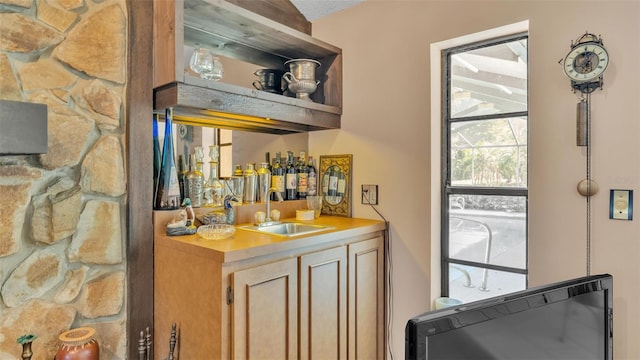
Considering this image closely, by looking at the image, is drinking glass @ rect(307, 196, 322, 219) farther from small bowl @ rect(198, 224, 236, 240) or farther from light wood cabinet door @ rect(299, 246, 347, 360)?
small bowl @ rect(198, 224, 236, 240)

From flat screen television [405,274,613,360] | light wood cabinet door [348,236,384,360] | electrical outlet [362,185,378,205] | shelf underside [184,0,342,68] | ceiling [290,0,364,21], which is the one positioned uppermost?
ceiling [290,0,364,21]

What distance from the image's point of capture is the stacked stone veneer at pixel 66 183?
138cm

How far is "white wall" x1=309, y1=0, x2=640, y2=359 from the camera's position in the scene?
1449mm

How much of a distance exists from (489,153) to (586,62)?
58 centimetres

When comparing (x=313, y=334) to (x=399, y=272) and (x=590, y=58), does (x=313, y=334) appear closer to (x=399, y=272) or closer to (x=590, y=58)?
(x=399, y=272)

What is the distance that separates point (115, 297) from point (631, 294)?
2.16m

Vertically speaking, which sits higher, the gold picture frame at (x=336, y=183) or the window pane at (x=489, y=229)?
the gold picture frame at (x=336, y=183)

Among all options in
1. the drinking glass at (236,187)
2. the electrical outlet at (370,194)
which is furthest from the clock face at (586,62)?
the drinking glass at (236,187)

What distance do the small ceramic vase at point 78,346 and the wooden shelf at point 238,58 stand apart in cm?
101

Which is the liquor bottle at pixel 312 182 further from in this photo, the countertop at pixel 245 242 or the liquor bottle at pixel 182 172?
the liquor bottle at pixel 182 172

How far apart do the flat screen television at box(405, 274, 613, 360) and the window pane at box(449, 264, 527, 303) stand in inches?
35.9

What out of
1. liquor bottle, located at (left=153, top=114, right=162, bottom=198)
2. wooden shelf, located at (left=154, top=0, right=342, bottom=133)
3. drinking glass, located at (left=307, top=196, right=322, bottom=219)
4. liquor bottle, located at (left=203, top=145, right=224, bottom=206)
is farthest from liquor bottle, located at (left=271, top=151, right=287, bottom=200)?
liquor bottle, located at (left=153, top=114, right=162, bottom=198)

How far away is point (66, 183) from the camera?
59.0 inches

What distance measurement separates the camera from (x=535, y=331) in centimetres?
85
